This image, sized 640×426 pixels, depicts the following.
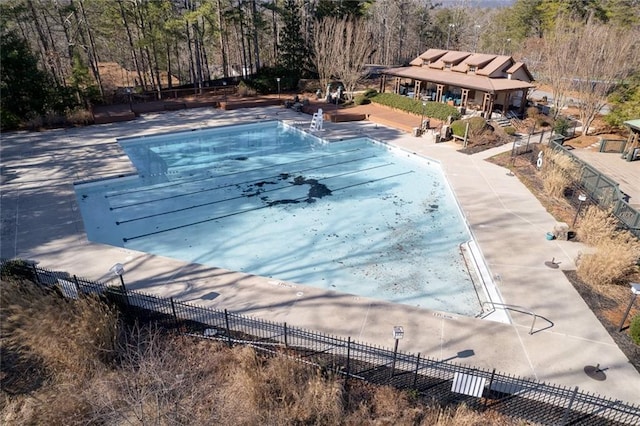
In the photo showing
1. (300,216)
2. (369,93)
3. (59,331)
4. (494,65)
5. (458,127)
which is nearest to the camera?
(59,331)

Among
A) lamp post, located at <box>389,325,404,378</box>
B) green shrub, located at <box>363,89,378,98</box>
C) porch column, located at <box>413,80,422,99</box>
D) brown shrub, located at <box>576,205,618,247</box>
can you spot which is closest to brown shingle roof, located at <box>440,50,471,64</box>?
porch column, located at <box>413,80,422,99</box>

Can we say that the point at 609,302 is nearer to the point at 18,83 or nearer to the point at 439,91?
the point at 439,91

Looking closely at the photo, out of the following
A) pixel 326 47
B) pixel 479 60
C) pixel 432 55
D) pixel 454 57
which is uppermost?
pixel 326 47

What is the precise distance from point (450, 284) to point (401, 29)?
48166mm

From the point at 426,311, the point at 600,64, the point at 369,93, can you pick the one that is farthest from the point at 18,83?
the point at 600,64

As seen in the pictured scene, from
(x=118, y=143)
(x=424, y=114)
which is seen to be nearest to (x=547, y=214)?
(x=424, y=114)

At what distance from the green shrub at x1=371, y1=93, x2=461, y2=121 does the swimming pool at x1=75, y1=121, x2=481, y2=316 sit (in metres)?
6.23

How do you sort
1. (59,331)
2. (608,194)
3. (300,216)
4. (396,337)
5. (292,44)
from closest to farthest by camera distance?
(396,337) → (59,331) → (608,194) → (300,216) → (292,44)

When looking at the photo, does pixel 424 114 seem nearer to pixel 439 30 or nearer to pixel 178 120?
pixel 178 120

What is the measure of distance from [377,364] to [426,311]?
7.99 feet

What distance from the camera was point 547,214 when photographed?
50.2 feet

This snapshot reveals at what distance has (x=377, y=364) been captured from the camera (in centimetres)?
858

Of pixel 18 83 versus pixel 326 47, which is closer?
pixel 18 83

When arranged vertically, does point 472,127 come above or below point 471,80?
below
